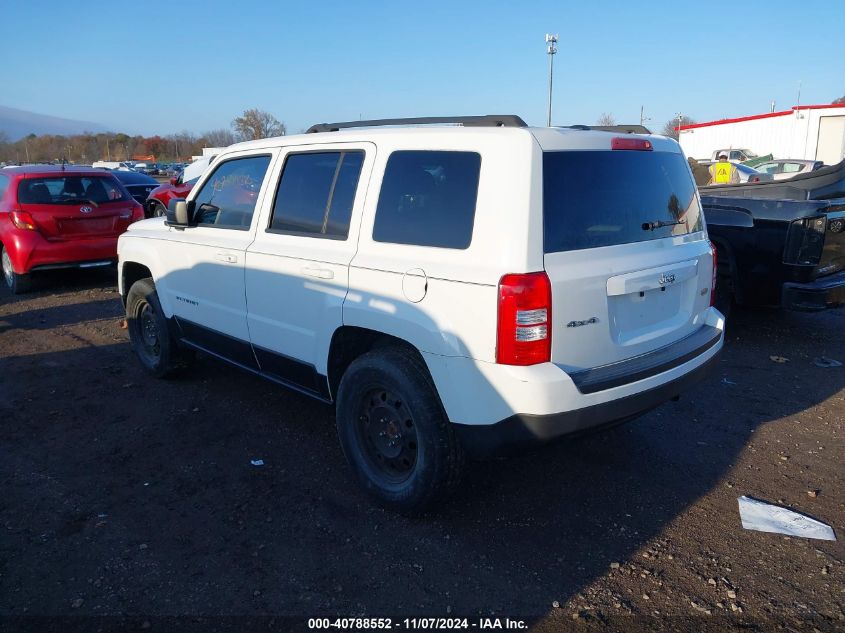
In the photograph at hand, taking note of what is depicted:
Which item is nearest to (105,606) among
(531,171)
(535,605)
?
(535,605)

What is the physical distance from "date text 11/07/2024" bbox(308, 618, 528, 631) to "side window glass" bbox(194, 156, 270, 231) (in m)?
2.65

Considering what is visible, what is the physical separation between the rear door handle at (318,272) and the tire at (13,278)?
7205mm

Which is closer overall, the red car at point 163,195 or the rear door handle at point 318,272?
the rear door handle at point 318,272

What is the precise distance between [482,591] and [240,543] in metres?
1.25

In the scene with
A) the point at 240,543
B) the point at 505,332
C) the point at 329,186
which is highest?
the point at 329,186

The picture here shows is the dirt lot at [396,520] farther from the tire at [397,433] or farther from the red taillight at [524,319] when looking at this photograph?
the red taillight at [524,319]

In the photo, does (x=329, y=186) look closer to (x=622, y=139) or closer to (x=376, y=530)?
(x=622, y=139)

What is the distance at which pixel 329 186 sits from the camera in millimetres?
3885

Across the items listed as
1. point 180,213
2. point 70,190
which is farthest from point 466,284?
point 70,190

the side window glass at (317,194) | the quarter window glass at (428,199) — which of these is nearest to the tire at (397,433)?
the quarter window glass at (428,199)

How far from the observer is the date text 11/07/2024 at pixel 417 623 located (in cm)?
272

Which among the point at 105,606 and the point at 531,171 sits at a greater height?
the point at 531,171

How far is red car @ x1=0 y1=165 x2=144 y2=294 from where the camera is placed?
8.84m

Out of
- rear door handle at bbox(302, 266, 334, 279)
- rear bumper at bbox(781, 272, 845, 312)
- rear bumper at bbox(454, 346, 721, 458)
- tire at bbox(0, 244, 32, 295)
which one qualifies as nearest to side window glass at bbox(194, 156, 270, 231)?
rear door handle at bbox(302, 266, 334, 279)
